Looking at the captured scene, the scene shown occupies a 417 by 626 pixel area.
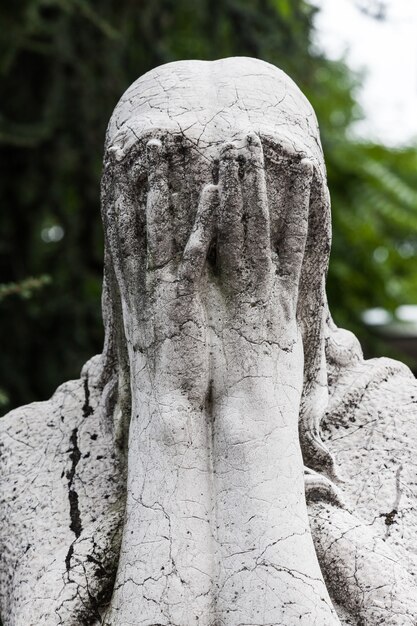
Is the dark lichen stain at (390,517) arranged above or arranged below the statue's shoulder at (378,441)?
below

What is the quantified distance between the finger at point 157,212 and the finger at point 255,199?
0.47ft

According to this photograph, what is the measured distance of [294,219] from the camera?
90.2 inches

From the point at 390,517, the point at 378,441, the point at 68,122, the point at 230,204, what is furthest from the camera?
the point at 68,122

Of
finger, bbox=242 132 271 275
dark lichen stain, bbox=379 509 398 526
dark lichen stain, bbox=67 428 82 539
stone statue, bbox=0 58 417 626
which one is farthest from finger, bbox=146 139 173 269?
dark lichen stain, bbox=379 509 398 526

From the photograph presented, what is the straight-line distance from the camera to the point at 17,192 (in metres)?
6.10

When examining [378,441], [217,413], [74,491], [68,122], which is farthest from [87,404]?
[68,122]

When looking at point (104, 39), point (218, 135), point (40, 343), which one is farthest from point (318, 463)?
point (104, 39)

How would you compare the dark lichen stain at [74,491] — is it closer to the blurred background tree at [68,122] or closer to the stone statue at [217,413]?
the stone statue at [217,413]

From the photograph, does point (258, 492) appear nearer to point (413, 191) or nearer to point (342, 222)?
point (342, 222)

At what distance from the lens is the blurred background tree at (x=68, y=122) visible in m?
5.77

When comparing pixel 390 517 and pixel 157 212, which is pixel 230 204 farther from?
pixel 390 517

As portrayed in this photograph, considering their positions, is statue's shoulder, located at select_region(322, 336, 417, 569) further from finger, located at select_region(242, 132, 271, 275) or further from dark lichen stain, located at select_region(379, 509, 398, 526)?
finger, located at select_region(242, 132, 271, 275)

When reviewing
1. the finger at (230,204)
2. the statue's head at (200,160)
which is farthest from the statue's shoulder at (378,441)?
the finger at (230,204)

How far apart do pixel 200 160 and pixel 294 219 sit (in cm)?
21
